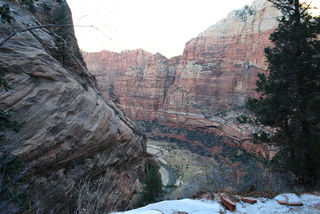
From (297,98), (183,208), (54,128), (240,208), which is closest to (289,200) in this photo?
(240,208)

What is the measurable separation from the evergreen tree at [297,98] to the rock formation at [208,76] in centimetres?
2375

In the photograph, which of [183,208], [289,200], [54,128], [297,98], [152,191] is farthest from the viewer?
[152,191]

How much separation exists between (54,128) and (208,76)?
40.5 meters

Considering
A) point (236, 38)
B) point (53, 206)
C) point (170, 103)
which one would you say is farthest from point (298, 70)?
point (170, 103)

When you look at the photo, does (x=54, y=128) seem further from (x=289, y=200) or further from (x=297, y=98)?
(x=297, y=98)

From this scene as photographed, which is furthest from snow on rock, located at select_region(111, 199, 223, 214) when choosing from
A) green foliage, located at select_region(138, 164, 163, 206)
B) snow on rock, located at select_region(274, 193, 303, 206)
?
green foliage, located at select_region(138, 164, 163, 206)

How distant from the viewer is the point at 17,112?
6805 millimetres

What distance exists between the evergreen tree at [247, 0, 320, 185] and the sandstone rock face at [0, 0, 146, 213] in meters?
7.38

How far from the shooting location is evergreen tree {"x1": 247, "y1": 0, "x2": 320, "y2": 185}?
634 cm

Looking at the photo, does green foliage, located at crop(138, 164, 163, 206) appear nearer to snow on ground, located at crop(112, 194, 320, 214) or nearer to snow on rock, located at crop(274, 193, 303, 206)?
snow on ground, located at crop(112, 194, 320, 214)

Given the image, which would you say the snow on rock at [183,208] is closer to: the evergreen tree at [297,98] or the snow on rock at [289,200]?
the snow on rock at [289,200]

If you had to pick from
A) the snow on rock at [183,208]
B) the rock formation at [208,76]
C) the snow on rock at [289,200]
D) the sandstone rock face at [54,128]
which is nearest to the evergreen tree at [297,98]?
the snow on rock at [289,200]

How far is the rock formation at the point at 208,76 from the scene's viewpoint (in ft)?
114

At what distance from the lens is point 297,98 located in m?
6.65
